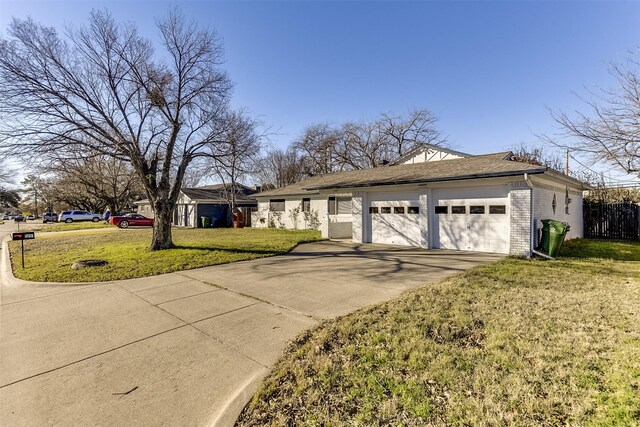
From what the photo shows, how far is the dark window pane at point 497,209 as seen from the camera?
32.1 feet

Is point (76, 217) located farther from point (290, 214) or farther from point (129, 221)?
point (290, 214)

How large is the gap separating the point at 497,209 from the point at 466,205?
0.97 m

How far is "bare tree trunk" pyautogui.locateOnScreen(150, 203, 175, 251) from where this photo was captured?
11872mm

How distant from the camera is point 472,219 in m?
10.5

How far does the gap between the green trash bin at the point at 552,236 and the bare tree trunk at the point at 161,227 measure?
1322 centimetres

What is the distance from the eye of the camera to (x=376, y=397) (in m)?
2.69

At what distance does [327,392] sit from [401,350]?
3.56ft

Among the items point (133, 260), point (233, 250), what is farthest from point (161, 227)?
point (233, 250)

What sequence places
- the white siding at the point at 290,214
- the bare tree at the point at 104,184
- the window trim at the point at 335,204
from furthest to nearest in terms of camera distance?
the bare tree at the point at 104,184
the white siding at the point at 290,214
the window trim at the point at 335,204

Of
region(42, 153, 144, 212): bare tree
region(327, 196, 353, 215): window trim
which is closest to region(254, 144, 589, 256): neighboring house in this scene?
region(327, 196, 353, 215): window trim

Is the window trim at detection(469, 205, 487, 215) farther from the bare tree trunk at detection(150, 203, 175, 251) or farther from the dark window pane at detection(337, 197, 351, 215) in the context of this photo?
Result: the bare tree trunk at detection(150, 203, 175, 251)

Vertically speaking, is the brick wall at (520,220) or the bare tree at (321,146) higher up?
the bare tree at (321,146)

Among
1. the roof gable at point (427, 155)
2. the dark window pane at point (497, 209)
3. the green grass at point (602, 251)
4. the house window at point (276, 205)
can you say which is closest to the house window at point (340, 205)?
the house window at point (276, 205)

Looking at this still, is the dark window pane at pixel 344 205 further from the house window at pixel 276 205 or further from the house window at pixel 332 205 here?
the house window at pixel 276 205
